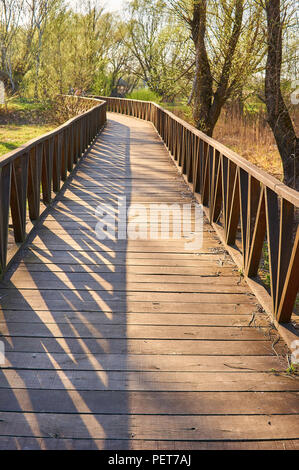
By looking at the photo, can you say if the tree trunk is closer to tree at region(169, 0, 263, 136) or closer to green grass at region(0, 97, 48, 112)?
tree at region(169, 0, 263, 136)

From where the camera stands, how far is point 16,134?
18.2 m

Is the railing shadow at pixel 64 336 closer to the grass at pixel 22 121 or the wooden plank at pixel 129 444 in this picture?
the wooden plank at pixel 129 444

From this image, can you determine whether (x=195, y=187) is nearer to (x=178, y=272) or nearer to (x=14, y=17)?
(x=178, y=272)

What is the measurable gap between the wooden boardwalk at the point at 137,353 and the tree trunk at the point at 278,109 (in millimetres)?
4281

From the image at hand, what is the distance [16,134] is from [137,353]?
16.6 meters

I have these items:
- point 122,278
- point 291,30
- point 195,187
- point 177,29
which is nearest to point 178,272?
point 122,278

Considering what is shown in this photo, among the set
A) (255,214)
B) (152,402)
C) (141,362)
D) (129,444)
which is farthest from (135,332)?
(255,214)

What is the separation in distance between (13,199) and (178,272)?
Result: 1.54m

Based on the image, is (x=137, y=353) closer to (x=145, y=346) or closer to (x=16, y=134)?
(x=145, y=346)

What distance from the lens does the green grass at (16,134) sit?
583 inches

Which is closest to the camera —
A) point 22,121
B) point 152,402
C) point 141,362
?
point 152,402

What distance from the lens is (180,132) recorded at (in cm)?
952

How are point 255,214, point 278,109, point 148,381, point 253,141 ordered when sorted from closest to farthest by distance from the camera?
point 148,381, point 255,214, point 278,109, point 253,141

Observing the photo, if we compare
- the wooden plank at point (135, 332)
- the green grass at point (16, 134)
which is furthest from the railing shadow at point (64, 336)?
the green grass at point (16, 134)
